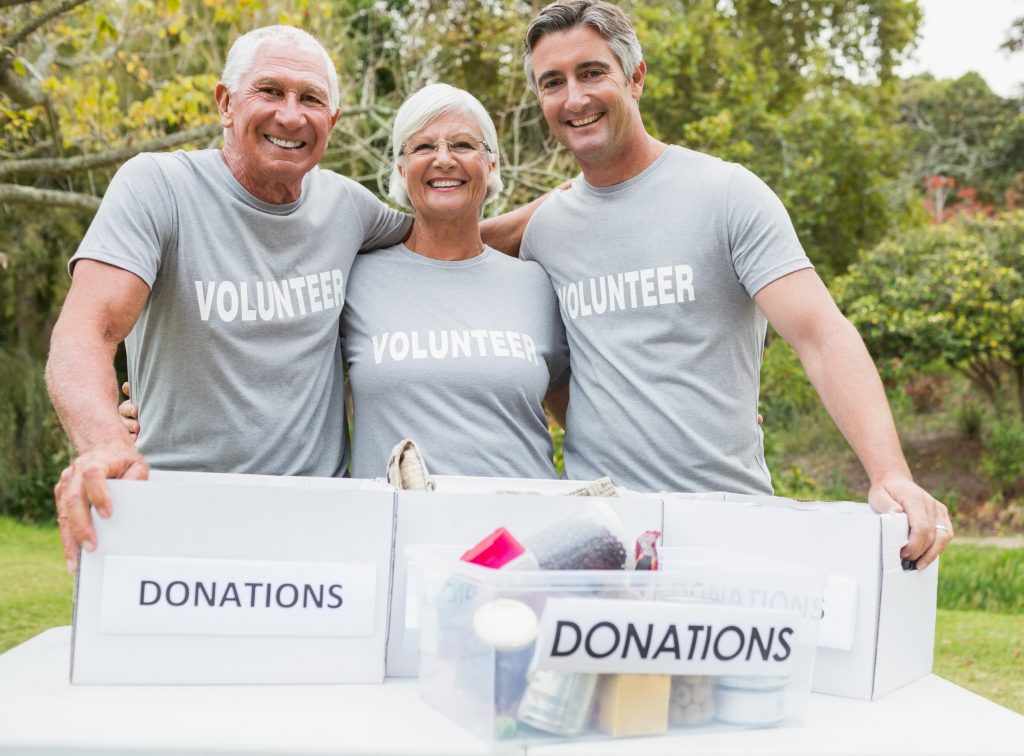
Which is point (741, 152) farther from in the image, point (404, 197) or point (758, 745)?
point (758, 745)

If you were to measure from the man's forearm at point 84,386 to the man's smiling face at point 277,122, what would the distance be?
0.56 metres

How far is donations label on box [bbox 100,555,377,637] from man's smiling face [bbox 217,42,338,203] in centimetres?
104

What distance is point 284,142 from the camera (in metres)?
2.12

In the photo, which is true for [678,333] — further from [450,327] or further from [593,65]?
[593,65]

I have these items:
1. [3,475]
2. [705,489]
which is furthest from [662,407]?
[3,475]

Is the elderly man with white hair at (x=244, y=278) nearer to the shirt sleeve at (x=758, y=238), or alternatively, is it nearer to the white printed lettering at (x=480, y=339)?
the white printed lettering at (x=480, y=339)

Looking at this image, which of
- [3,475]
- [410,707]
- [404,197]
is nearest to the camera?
[410,707]

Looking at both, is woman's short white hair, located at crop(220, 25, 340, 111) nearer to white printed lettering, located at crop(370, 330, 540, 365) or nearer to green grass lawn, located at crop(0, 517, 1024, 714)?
white printed lettering, located at crop(370, 330, 540, 365)

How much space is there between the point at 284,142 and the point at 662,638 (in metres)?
1.39

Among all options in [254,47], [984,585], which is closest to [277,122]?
[254,47]

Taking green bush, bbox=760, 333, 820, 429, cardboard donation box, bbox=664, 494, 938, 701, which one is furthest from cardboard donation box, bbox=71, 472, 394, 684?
green bush, bbox=760, 333, 820, 429

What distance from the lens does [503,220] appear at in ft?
8.61

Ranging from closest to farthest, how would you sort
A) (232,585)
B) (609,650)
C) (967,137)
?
(609,650) < (232,585) < (967,137)

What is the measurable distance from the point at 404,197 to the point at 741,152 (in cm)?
902
